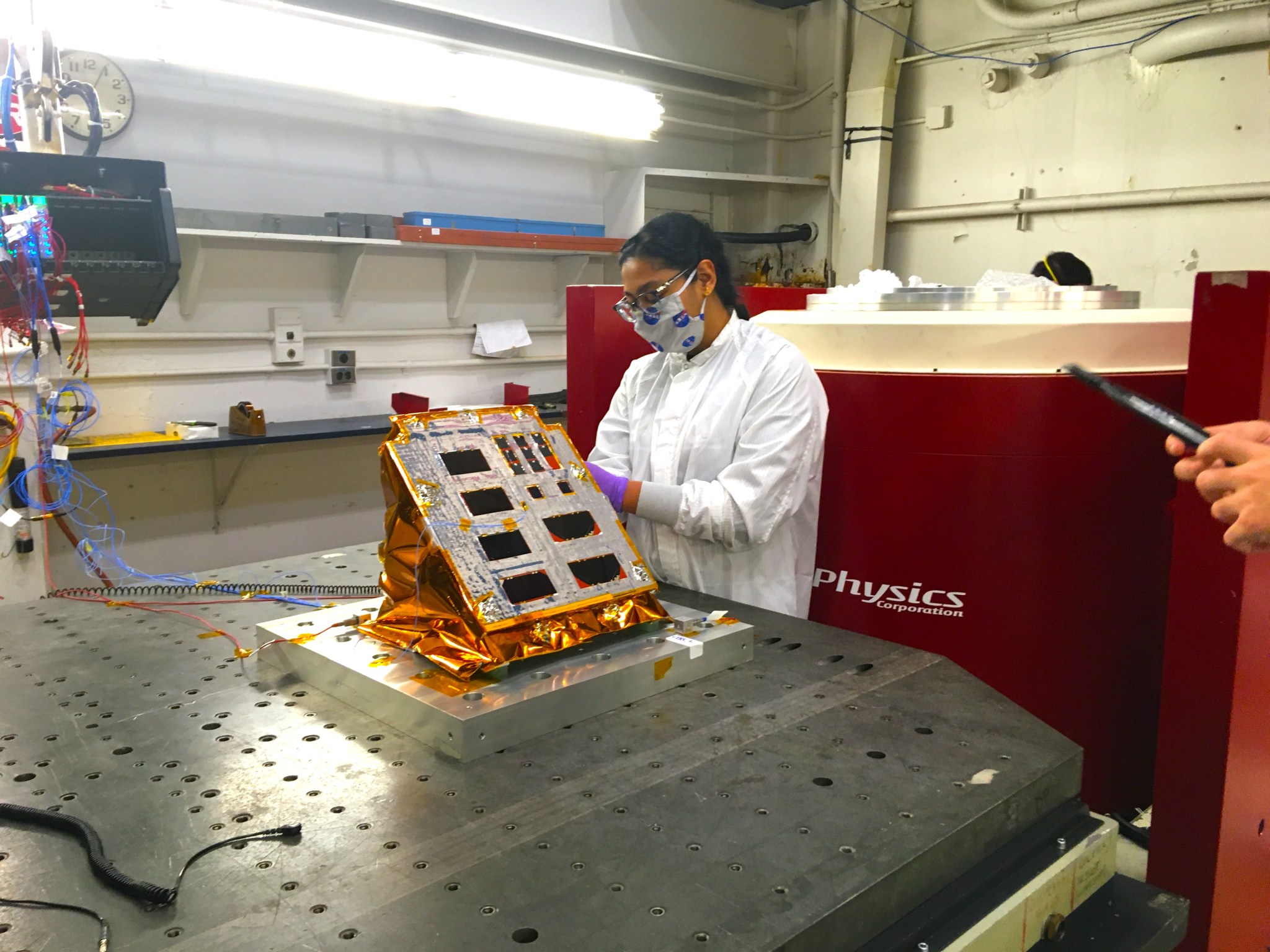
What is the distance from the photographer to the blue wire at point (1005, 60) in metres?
3.37

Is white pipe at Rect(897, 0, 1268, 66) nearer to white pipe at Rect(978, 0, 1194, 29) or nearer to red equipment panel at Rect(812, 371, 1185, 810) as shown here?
white pipe at Rect(978, 0, 1194, 29)

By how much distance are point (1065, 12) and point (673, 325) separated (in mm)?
2929

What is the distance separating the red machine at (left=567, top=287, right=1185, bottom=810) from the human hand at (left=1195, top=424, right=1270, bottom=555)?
2.68 ft

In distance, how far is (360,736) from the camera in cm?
90

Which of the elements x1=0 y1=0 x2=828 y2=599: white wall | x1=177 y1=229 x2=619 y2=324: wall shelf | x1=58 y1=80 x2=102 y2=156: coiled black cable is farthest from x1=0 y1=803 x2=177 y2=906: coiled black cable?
x1=0 y1=0 x2=828 y2=599: white wall

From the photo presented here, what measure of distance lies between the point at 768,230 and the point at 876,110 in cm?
77

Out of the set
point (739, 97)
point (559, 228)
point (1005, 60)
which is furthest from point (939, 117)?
point (559, 228)

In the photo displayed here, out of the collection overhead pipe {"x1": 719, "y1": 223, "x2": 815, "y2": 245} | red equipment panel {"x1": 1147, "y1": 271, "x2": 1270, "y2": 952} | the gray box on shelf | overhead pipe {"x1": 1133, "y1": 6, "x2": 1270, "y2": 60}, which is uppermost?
overhead pipe {"x1": 1133, "y1": 6, "x2": 1270, "y2": 60}

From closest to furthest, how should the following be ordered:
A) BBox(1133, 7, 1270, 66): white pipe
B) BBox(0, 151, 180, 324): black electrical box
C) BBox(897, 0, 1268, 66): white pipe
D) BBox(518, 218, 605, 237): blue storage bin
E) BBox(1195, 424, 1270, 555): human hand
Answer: BBox(1195, 424, 1270, 555): human hand → BBox(0, 151, 180, 324): black electrical box → BBox(1133, 7, 1270, 66): white pipe → BBox(897, 0, 1268, 66): white pipe → BBox(518, 218, 605, 237): blue storage bin

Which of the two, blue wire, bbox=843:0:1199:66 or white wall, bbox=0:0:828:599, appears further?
blue wire, bbox=843:0:1199:66

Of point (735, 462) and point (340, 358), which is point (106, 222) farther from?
point (340, 358)

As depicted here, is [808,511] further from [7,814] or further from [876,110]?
[876,110]

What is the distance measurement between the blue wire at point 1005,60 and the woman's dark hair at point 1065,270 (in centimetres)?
107

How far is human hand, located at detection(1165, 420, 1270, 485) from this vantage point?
90 cm
